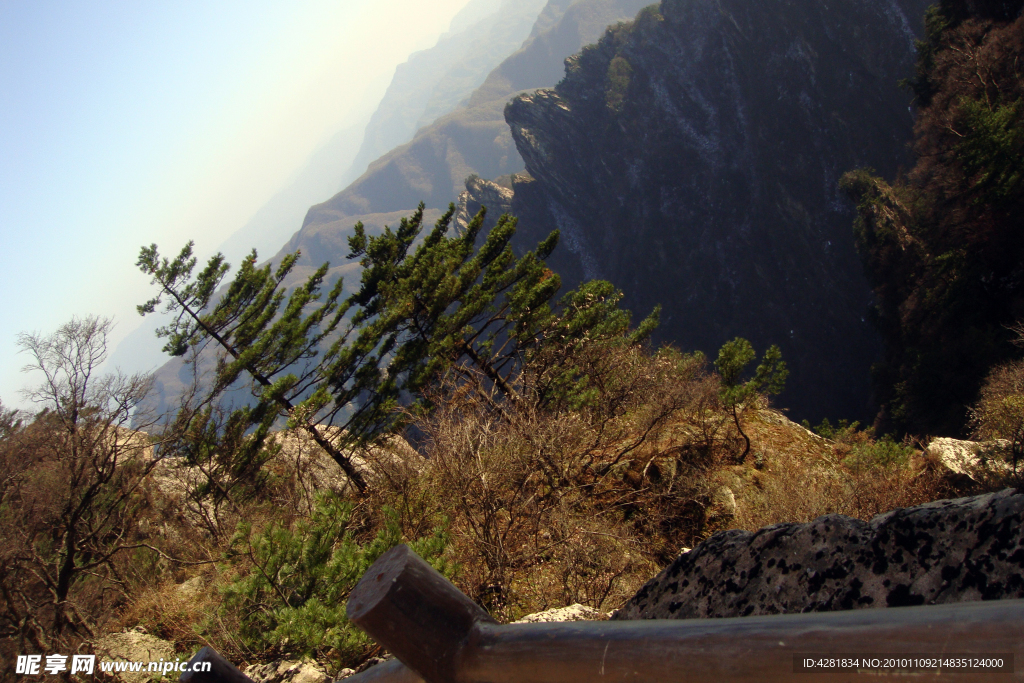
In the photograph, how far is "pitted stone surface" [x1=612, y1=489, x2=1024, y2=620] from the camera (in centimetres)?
135

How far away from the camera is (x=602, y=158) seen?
91.7 meters

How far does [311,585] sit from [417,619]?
385 cm

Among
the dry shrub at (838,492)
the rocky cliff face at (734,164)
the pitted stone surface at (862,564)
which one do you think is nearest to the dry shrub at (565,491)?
the dry shrub at (838,492)

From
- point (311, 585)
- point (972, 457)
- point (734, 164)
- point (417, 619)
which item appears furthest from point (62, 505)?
point (734, 164)

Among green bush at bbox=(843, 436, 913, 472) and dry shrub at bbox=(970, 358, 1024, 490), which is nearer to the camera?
dry shrub at bbox=(970, 358, 1024, 490)

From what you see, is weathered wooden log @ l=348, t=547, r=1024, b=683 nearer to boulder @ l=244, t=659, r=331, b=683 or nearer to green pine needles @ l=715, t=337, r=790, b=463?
boulder @ l=244, t=659, r=331, b=683

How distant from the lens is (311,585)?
14.6 ft

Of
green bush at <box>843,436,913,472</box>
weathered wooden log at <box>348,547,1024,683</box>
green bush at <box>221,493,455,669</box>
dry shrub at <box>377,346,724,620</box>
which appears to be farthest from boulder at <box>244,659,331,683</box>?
green bush at <box>843,436,913,472</box>

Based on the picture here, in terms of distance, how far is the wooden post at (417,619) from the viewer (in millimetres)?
1224

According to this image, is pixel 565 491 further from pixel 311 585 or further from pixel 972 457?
pixel 972 457

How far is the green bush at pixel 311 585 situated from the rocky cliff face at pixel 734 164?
70.0m

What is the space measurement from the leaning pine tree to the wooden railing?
11.1 m

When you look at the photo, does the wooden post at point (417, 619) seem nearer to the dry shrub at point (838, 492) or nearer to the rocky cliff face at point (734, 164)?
the dry shrub at point (838, 492)

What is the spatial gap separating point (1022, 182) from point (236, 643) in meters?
26.9
